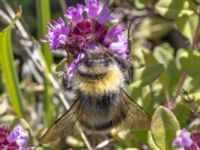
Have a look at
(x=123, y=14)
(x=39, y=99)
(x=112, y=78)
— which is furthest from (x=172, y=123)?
(x=39, y=99)

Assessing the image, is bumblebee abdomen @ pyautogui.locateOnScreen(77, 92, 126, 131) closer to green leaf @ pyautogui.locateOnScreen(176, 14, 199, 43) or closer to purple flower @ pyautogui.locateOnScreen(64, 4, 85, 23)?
purple flower @ pyautogui.locateOnScreen(64, 4, 85, 23)

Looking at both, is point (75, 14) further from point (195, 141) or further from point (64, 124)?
point (195, 141)

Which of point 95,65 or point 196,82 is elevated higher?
point 95,65

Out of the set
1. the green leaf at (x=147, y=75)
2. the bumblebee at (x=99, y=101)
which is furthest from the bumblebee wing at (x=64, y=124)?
the green leaf at (x=147, y=75)

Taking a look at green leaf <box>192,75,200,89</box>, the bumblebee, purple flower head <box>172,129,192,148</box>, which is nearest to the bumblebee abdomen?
the bumblebee

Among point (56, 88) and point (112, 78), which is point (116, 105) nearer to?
point (112, 78)

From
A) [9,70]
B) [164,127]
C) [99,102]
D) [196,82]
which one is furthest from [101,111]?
[9,70]
